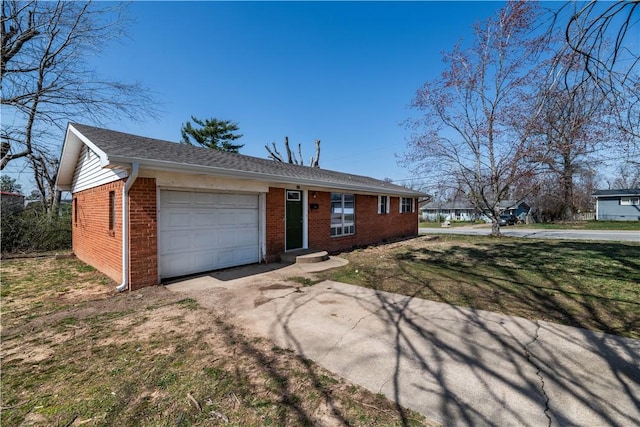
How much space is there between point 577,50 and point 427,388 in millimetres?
3984

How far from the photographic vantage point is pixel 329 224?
1023cm

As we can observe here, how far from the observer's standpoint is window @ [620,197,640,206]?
29.9 m

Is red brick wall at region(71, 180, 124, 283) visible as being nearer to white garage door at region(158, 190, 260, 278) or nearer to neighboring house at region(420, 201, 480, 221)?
white garage door at region(158, 190, 260, 278)

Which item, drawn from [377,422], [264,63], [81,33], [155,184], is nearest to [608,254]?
[377,422]

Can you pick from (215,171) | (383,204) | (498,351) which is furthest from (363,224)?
(498,351)

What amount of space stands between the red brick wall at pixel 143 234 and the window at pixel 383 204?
388 inches

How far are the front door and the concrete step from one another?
437 millimetres

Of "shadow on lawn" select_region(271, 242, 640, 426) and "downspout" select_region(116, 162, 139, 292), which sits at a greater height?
"downspout" select_region(116, 162, 139, 292)

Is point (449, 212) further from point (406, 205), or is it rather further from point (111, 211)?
point (111, 211)

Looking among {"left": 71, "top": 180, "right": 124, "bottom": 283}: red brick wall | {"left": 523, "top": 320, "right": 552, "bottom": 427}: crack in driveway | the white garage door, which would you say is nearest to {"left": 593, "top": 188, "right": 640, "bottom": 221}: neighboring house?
{"left": 523, "top": 320, "right": 552, "bottom": 427}: crack in driveway

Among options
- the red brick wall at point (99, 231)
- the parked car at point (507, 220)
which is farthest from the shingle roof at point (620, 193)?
the red brick wall at point (99, 231)

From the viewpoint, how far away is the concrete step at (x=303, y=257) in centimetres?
793

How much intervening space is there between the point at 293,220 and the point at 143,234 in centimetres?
438

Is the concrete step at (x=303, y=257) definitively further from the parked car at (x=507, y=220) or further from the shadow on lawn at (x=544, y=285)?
the parked car at (x=507, y=220)
